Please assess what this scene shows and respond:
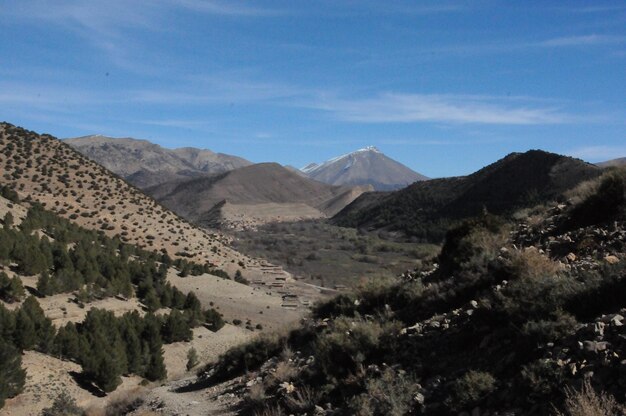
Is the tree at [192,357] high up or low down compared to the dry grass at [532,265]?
down

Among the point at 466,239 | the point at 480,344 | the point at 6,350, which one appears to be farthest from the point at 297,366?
the point at 6,350

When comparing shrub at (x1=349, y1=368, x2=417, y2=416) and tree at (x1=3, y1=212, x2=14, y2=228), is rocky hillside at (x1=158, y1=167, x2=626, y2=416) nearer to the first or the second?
shrub at (x1=349, y1=368, x2=417, y2=416)

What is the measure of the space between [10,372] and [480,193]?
9288cm

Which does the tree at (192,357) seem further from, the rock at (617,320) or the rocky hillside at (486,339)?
the rock at (617,320)

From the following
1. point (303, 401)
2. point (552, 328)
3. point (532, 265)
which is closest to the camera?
point (552, 328)

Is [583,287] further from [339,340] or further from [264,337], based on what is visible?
[264,337]

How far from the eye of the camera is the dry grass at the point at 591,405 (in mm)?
4812

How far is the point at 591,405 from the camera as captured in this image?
4.95 metres

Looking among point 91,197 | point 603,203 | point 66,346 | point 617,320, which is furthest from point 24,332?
point 91,197

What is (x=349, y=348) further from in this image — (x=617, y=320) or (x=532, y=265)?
(x=617, y=320)

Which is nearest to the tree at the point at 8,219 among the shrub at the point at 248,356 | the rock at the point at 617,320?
the shrub at the point at 248,356

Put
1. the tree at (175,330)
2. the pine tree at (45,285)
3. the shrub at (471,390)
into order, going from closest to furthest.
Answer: the shrub at (471,390)
the pine tree at (45,285)
the tree at (175,330)

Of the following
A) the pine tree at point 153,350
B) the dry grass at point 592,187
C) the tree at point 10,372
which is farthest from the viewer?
the pine tree at point 153,350

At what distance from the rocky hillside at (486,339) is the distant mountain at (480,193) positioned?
67695 mm
